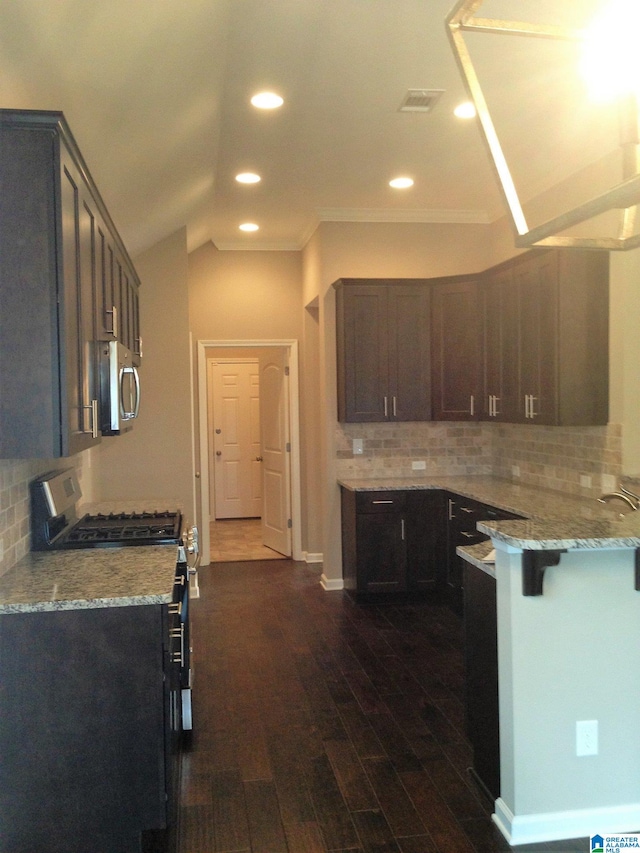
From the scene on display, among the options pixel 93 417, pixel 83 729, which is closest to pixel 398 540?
pixel 93 417

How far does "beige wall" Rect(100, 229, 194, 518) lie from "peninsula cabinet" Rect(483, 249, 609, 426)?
101 inches

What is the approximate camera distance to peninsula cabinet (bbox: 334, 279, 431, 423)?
562 cm

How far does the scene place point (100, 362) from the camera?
9.02ft

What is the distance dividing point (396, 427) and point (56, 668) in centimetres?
409

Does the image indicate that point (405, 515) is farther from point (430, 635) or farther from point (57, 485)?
point (57, 485)

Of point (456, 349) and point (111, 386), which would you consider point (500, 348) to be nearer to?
point (456, 349)

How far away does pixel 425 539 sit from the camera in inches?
215

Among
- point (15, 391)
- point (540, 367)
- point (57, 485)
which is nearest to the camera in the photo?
point (15, 391)

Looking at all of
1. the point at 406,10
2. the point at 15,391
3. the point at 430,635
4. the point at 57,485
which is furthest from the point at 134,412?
the point at 430,635

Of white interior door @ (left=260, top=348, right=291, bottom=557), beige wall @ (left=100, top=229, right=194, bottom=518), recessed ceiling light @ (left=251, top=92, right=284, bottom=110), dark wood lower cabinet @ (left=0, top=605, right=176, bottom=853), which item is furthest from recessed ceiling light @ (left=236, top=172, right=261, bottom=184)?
dark wood lower cabinet @ (left=0, top=605, right=176, bottom=853)

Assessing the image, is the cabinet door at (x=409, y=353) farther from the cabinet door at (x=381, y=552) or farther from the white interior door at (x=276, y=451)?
the white interior door at (x=276, y=451)

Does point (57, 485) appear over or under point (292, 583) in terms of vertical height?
over

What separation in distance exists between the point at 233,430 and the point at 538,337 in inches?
225

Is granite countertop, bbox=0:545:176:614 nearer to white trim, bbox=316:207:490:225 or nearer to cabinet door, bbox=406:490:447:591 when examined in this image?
cabinet door, bbox=406:490:447:591
